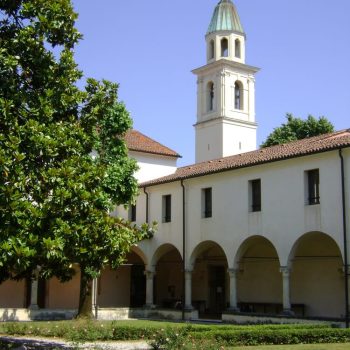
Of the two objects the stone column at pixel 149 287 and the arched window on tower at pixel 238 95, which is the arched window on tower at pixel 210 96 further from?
the stone column at pixel 149 287

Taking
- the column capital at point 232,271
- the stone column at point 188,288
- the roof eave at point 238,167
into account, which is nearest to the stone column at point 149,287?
the stone column at point 188,288

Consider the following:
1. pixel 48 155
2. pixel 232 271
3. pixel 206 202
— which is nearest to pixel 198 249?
pixel 206 202

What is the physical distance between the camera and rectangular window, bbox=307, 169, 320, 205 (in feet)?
84.5

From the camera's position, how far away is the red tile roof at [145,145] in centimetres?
3944

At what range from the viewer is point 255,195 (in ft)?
94.1

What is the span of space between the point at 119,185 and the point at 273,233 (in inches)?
297

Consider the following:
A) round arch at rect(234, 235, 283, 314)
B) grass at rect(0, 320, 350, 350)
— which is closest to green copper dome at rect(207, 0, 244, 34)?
round arch at rect(234, 235, 283, 314)

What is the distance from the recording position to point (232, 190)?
29.6 metres

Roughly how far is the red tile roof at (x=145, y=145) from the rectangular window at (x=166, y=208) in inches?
236

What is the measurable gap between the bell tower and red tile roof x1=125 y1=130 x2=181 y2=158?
9431 millimetres

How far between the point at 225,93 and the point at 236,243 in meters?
23.7

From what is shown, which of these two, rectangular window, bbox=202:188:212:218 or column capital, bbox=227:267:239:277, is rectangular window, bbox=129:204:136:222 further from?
column capital, bbox=227:267:239:277

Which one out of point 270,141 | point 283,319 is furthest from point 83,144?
point 270,141

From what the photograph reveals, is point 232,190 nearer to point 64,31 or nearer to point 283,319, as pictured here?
point 283,319
